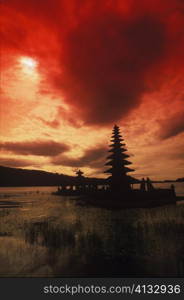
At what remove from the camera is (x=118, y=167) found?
3394 cm

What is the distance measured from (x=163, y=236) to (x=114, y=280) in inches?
241

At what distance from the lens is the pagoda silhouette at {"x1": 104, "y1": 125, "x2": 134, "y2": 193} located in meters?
32.8

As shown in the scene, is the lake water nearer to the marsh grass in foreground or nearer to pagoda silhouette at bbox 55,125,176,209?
the marsh grass in foreground

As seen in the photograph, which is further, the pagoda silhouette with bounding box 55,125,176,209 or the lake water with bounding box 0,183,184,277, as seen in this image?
the pagoda silhouette with bounding box 55,125,176,209

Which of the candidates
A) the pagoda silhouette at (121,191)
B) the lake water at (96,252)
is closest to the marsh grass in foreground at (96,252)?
the lake water at (96,252)

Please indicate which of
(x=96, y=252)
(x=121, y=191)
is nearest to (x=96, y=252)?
(x=96, y=252)

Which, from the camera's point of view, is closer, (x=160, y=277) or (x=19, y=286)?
(x=19, y=286)

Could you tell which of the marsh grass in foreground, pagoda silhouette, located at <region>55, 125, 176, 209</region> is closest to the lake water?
the marsh grass in foreground

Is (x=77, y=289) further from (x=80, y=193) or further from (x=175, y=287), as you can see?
(x=80, y=193)

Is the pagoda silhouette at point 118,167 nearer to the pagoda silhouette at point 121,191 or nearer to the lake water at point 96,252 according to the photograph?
the pagoda silhouette at point 121,191

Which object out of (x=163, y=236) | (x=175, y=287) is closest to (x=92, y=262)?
(x=175, y=287)

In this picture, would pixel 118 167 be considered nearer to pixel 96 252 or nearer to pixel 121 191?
pixel 121 191

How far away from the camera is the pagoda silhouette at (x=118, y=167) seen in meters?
32.8

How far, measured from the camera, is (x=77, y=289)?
6.78 meters
